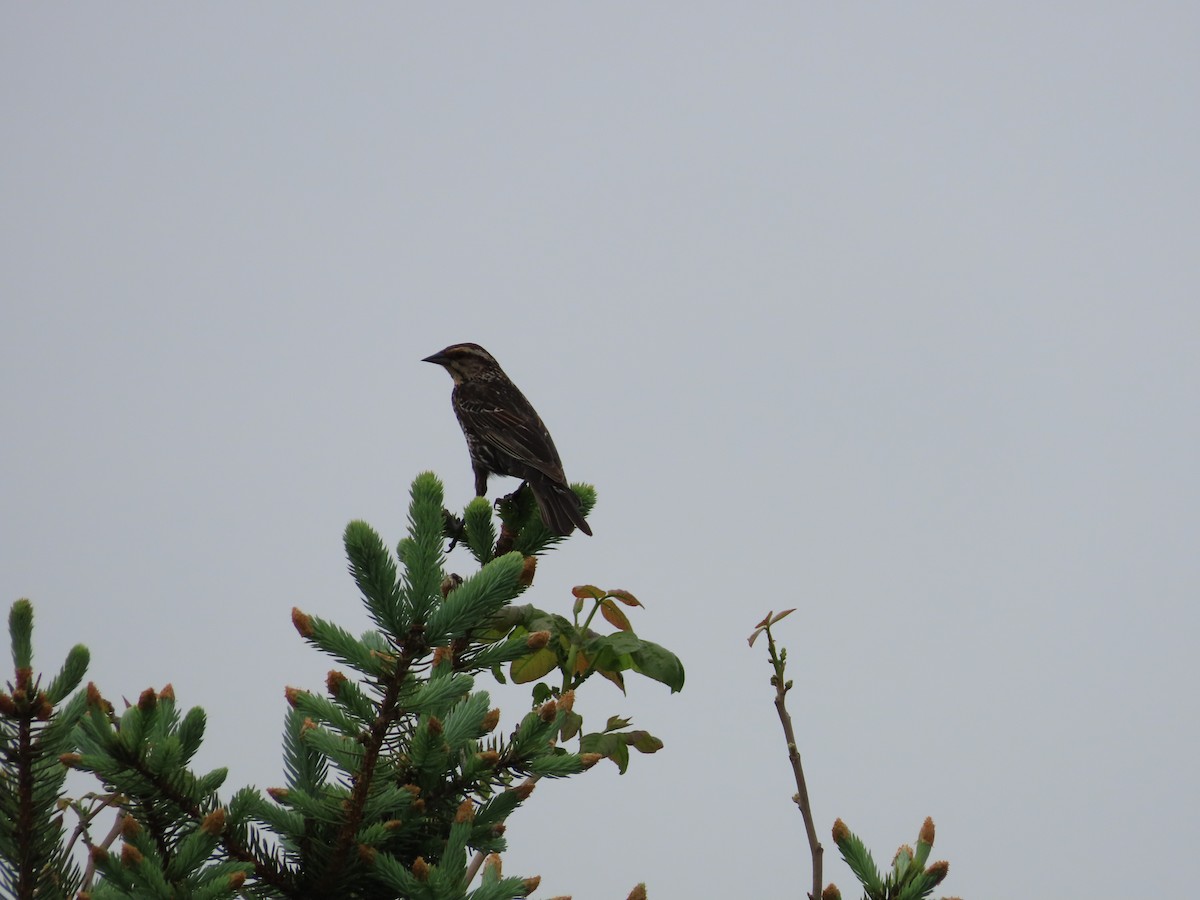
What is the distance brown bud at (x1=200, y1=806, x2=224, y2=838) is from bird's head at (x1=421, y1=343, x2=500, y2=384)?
724cm

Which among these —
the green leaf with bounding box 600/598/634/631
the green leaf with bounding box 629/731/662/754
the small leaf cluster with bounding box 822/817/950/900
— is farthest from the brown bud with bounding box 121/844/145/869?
the green leaf with bounding box 600/598/634/631

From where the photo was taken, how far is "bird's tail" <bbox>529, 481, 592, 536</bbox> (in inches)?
179

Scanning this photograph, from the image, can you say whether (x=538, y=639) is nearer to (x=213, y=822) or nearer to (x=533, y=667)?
(x=213, y=822)

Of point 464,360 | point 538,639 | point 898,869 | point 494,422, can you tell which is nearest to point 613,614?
point 538,639

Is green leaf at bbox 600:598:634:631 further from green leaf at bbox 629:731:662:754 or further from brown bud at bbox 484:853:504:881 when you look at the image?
brown bud at bbox 484:853:504:881

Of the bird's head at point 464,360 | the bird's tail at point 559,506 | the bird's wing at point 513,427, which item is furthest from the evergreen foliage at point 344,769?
the bird's head at point 464,360

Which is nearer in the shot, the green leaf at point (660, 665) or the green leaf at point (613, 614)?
the green leaf at point (660, 665)

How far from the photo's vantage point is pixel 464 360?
30.8ft

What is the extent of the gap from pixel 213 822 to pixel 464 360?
7415 mm

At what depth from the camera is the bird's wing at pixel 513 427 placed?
684cm

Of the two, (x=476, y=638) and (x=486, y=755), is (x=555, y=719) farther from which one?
(x=476, y=638)

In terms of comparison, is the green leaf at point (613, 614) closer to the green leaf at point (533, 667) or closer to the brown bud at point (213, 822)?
the green leaf at point (533, 667)

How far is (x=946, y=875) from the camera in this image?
2.18 metres

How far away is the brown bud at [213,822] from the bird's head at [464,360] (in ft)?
23.8
